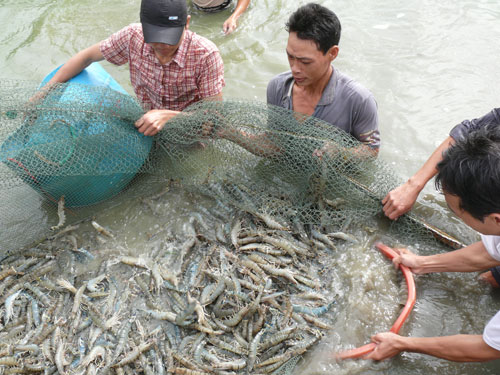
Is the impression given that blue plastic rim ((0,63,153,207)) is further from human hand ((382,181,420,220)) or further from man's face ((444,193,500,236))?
man's face ((444,193,500,236))

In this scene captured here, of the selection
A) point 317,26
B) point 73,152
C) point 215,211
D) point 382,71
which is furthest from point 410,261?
point 382,71

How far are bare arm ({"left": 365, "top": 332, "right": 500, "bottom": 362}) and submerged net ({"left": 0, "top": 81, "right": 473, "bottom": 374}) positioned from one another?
0.51 metres

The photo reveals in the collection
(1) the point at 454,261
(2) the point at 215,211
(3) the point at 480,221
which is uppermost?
(3) the point at 480,221

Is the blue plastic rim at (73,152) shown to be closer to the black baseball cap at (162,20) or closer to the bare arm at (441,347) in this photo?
A: the black baseball cap at (162,20)

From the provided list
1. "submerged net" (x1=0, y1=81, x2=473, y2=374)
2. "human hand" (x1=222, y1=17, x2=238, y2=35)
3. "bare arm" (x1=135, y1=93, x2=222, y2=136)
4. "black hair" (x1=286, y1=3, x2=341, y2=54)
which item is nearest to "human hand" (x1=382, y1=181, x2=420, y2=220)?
"submerged net" (x1=0, y1=81, x2=473, y2=374)

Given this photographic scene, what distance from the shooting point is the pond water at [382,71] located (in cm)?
329

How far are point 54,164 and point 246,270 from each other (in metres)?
1.95

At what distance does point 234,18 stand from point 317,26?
430 cm

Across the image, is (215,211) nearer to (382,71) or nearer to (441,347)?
(441,347)

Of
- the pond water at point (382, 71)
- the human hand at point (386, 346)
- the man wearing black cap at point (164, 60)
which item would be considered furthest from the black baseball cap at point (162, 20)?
the human hand at point (386, 346)

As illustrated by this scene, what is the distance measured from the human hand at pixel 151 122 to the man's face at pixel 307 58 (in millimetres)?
1326

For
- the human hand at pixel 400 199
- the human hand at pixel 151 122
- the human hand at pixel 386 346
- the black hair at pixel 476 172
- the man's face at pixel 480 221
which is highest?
the black hair at pixel 476 172

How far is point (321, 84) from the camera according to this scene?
3.88 metres

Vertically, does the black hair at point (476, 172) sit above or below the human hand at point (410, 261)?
above
